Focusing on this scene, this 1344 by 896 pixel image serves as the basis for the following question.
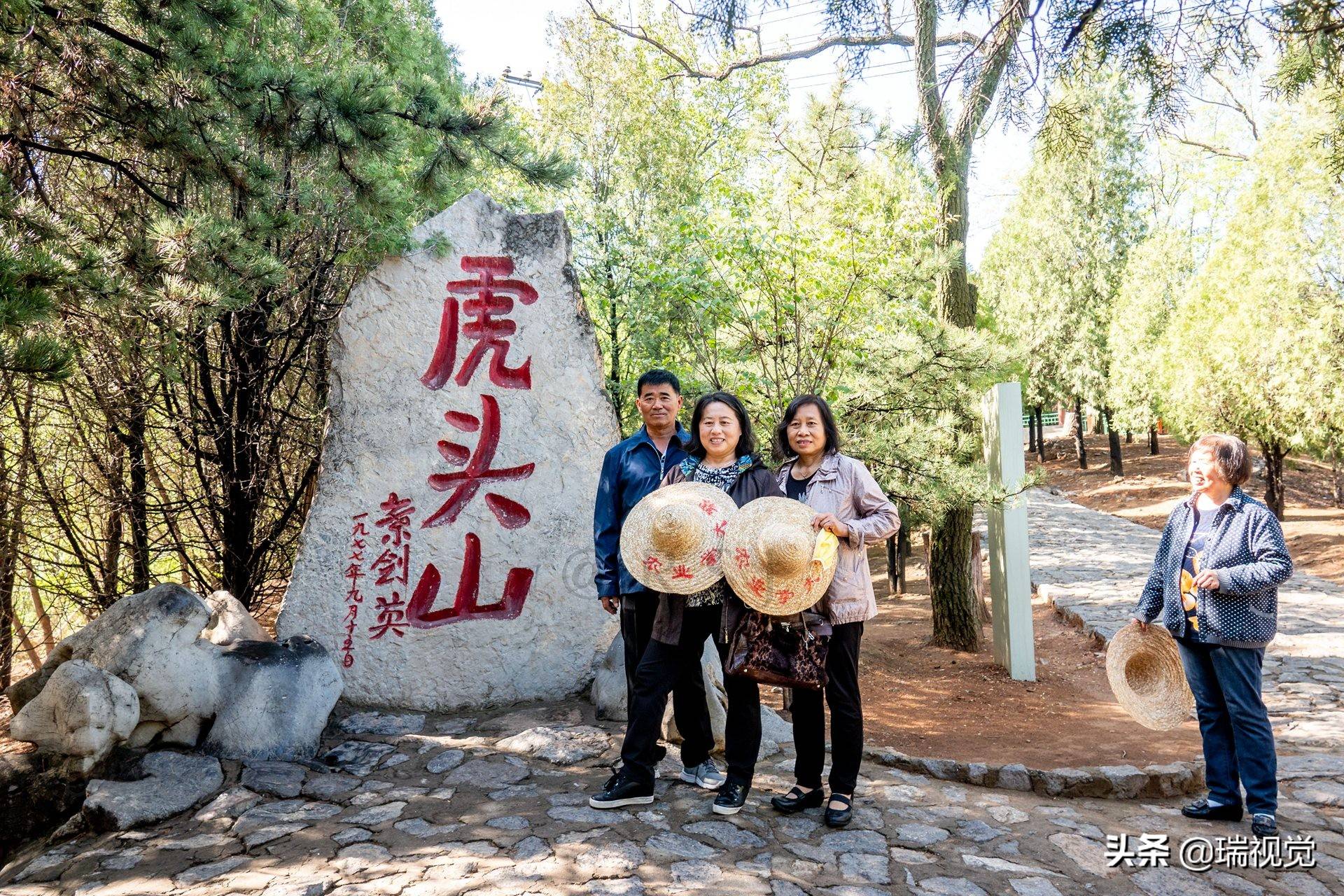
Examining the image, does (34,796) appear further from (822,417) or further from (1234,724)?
(1234,724)

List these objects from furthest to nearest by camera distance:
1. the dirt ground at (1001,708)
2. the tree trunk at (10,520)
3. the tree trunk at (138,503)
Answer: the tree trunk at (138,503), the tree trunk at (10,520), the dirt ground at (1001,708)

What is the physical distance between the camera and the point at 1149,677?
3.52 metres

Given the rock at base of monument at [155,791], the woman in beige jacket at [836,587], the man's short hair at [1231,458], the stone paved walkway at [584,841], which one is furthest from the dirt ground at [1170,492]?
the rock at base of monument at [155,791]

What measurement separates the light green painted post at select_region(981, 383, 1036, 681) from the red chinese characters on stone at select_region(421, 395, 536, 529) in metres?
3.34

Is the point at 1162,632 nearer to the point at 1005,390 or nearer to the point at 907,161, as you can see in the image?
the point at 907,161

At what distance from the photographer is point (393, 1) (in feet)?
29.0

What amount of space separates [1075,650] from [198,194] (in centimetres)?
796

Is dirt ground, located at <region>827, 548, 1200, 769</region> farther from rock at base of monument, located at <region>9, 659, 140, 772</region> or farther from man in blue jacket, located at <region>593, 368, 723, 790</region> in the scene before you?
rock at base of monument, located at <region>9, 659, 140, 772</region>

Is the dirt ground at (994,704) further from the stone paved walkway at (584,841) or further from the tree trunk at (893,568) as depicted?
the stone paved walkway at (584,841)

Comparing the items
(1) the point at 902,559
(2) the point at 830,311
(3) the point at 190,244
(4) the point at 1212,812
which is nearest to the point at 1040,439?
(1) the point at 902,559

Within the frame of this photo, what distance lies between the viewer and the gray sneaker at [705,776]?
3.38m

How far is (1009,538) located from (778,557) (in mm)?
4160

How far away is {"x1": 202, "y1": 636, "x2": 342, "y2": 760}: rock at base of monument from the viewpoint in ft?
12.0

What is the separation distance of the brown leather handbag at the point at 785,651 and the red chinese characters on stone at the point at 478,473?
6.08ft
